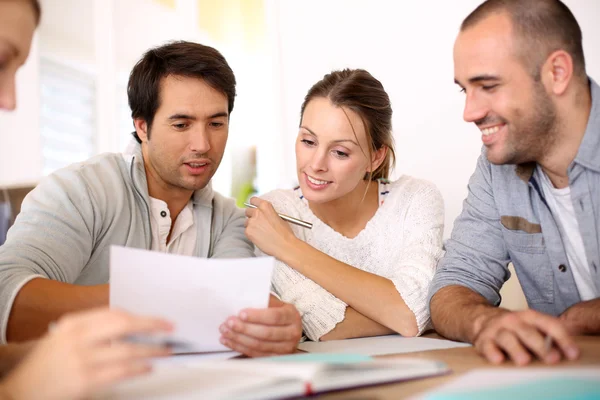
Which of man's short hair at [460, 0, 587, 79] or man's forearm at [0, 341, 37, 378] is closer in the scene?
man's forearm at [0, 341, 37, 378]

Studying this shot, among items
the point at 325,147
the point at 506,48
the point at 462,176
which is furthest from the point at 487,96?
the point at 462,176

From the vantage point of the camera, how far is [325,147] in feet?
6.16

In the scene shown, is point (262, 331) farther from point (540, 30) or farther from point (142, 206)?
point (540, 30)

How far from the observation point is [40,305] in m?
1.24

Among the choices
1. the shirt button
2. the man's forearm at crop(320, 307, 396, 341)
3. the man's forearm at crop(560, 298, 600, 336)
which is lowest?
the man's forearm at crop(320, 307, 396, 341)

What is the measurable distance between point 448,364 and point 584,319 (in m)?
0.48

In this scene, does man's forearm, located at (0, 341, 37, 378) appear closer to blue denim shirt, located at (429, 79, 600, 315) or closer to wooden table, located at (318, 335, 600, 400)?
wooden table, located at (318, 335, 600, 400)

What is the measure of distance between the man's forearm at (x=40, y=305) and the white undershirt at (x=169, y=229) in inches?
22.9

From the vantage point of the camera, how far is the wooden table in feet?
2.40

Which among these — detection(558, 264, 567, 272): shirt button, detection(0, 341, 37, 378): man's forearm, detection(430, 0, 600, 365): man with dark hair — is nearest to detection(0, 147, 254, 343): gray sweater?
detection(0, 341, 37, 378): man's forearm

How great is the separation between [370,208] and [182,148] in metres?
0.66

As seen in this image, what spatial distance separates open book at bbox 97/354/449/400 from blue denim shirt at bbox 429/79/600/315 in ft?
2.62

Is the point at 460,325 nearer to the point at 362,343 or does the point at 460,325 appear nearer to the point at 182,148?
the point at 362,343

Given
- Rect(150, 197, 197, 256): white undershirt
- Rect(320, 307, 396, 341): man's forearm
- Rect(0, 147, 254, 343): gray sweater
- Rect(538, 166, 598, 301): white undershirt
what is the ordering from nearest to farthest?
Rect(0, 147, 254, 343): gray sweater < Rect(538, 166, 598, 301): white undershirt < Rect(320, 307, 396, 341): man's forearm < Rect(150, 197, 197, 256): white undershirt
